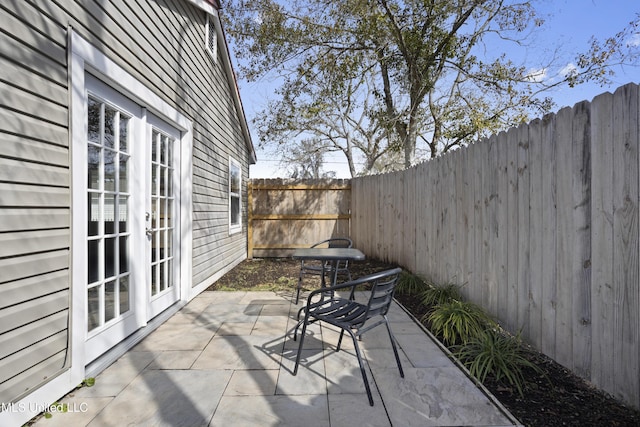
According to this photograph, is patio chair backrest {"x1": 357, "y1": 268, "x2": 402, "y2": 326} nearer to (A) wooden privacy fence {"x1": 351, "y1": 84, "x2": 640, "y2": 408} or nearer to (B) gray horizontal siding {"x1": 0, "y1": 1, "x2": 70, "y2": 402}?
(A) wooden privacy fence {"x1": 351, "y1": 84, "x2": 640, "y2": 408}

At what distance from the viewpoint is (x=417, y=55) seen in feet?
21.2

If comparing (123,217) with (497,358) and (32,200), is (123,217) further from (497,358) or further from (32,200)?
(497,358)

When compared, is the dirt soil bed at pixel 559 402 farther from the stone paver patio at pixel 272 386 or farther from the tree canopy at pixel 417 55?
the tree canopy at pixel 417 55

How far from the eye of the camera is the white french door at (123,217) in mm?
2316

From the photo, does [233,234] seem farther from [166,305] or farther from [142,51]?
[142,51]

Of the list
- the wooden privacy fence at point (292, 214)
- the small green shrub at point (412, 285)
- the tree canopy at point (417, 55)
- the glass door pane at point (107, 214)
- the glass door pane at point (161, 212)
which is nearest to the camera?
the glass door pane at point (107, 214)

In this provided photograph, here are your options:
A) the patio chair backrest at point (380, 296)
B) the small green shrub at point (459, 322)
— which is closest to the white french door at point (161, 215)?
the patio chair backrest at point (380, 296)

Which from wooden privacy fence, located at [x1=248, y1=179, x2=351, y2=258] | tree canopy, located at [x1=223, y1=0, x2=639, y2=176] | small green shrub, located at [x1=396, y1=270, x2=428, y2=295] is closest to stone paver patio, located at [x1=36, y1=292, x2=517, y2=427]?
small green shrub, located at [x1=396, y1=270, x2=428, y2=295]

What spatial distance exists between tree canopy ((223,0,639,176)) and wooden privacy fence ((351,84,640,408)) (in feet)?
12.8

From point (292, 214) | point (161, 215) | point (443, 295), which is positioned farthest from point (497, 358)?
point (292, 214)

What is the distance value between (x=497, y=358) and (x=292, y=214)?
18.6 ft

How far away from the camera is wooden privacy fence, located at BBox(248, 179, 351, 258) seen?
24.6 ft

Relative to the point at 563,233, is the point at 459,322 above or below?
below

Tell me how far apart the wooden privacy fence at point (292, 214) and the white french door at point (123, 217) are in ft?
13.0
